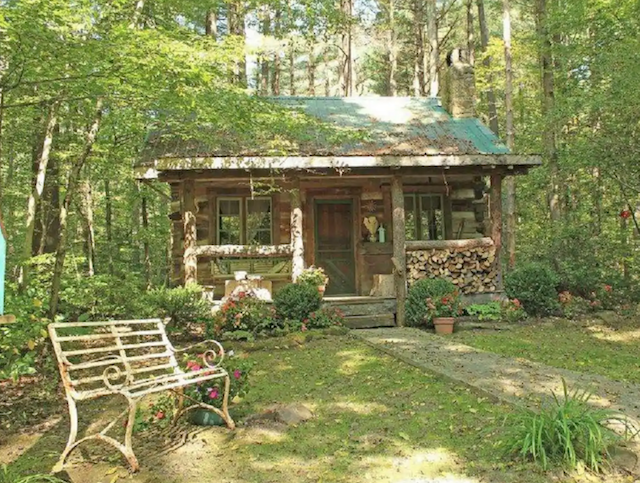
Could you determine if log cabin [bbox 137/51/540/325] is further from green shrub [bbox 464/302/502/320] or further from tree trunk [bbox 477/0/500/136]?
tree trunk [bbox 477/0/500/136]

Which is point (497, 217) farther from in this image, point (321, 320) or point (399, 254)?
point (321, 320)

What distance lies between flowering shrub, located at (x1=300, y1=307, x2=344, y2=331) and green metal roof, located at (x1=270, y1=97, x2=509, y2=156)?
2923mm

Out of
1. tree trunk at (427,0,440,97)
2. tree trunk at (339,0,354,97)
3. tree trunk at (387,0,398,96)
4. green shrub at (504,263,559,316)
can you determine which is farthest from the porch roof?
tree trunk at (387,0,398,96)

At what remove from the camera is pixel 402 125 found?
11555mm

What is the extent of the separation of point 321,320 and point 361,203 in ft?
11.9

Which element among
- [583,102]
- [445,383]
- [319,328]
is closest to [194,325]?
[319,328]

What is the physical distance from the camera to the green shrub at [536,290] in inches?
385

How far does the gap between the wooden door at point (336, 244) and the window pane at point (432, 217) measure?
5.49 ft

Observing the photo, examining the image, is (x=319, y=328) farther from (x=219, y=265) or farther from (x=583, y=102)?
(x=583, y=102)

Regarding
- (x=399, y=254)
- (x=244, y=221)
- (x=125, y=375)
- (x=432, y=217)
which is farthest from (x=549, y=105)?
(x=125, y=375)

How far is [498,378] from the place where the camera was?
5.37 metres

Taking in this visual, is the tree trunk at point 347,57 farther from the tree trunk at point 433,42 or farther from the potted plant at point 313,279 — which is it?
the potted plant at point 313,279

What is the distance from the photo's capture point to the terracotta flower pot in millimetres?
8883

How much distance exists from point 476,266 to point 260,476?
7.48 meters
